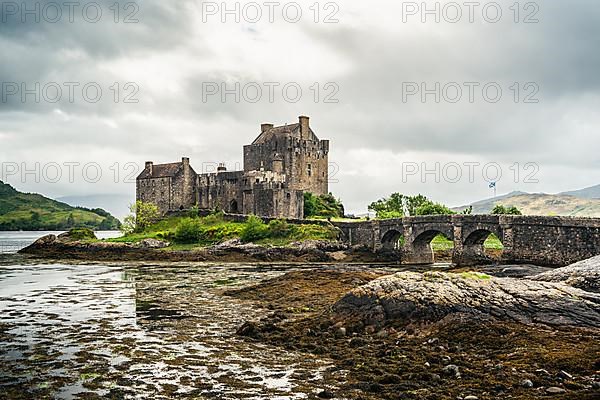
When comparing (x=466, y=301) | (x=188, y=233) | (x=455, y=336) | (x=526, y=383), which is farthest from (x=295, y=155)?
(x=526, y=383)

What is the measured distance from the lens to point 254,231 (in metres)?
60.6

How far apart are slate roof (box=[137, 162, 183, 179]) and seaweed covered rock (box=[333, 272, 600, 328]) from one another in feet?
200

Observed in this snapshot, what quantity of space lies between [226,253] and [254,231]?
463cm

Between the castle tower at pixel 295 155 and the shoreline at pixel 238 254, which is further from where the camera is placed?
the castle tower at pixel 295 155

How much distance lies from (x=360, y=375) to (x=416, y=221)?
4289 centimetres

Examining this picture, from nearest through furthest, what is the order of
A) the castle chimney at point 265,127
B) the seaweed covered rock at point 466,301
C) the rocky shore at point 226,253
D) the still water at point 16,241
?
1. the seaweed covered rock at point 466,301
2. the rocky shore at point 226,253
3. the still water at point 16,241
4. the castle chimney at point 265,127

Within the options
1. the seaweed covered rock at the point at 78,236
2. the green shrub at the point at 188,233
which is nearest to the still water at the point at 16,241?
the seaweed covered rock at the point at 78,236

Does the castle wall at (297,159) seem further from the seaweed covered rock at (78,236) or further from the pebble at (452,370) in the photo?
the pebble at (452,370)

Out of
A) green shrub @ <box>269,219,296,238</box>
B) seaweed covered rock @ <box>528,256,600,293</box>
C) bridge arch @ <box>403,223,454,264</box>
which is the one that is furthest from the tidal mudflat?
green shrub @ <box>269,219,296,238</box>

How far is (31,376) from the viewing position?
13578 mm

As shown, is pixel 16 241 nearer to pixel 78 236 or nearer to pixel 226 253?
pixel 78 236

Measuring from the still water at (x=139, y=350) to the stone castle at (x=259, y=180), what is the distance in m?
39.9

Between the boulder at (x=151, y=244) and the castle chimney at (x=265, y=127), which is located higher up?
the castle chimney at (x=265, y=127)

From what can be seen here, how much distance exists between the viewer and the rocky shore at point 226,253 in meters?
55.5
